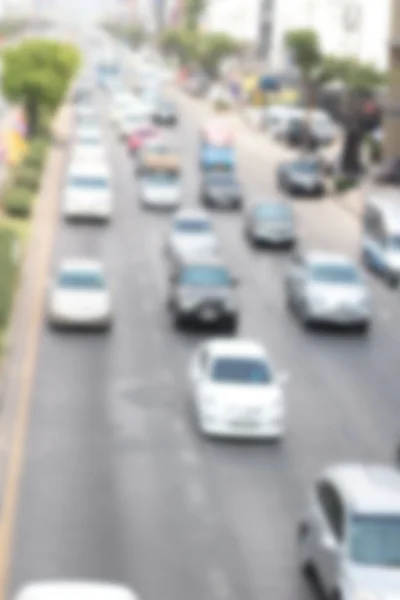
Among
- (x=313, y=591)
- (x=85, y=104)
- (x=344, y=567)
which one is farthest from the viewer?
(x=85, y=104)

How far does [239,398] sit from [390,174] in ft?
166

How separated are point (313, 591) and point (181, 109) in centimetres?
11610

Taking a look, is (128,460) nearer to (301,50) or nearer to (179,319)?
(179,319)

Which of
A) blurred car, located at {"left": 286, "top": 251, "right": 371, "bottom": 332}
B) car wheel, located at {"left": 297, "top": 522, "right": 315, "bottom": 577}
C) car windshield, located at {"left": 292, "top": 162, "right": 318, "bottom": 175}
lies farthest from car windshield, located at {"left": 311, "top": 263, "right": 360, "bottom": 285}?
car windshield, located at {"left": 292, "top": 162, "right": 318, "bottom": 175}

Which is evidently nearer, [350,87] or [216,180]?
[216,180]

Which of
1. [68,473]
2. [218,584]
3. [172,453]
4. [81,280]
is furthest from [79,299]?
[218,584]

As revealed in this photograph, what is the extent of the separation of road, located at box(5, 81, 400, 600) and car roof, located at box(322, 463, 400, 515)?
1.88 metres

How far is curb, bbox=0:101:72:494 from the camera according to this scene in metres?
34.4

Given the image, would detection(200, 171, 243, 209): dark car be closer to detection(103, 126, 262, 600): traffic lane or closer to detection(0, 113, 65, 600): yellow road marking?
detection(0, 113, 65, 600): yellow road marking

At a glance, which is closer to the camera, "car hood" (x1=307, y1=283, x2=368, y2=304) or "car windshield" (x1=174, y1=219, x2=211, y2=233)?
"car hood" (x1=307, y1=283, x2=368, y2=304)

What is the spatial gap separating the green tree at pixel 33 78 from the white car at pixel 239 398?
63.4 metres

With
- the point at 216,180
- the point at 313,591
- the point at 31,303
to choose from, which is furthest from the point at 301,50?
the point at 313,591

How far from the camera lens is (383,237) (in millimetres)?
54250

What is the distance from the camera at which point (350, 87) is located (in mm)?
90250
